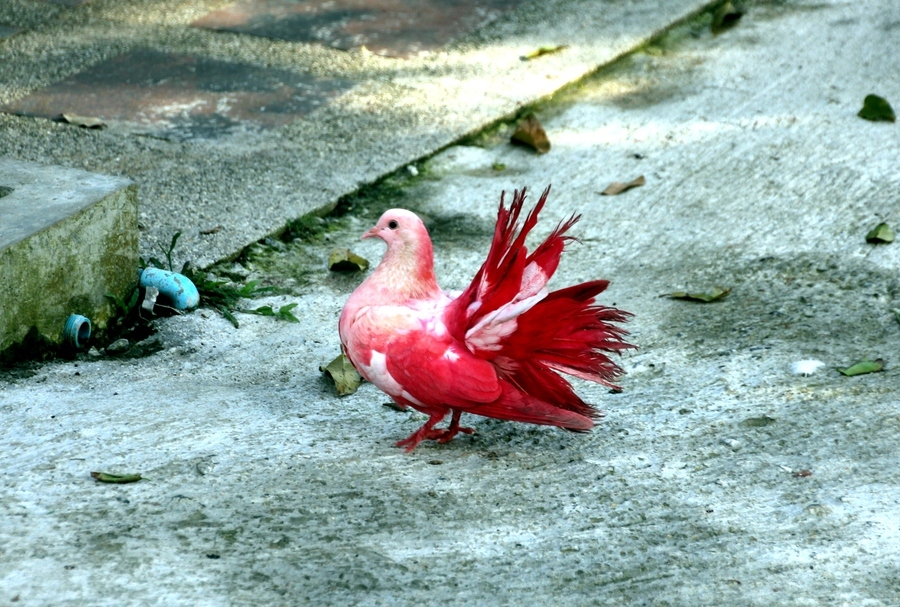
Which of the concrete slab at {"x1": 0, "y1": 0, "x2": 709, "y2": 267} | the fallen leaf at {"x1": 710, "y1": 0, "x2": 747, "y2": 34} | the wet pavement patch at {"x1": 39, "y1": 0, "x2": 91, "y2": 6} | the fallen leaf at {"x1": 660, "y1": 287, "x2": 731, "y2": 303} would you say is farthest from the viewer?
the fallen leaf at {"x1": 710, "y1": 0, "x2": 747, "y2": 34}

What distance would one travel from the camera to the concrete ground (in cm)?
222

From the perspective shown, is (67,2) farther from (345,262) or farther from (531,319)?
(531,319)

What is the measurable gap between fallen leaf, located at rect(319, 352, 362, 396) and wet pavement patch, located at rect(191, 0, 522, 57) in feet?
9.20

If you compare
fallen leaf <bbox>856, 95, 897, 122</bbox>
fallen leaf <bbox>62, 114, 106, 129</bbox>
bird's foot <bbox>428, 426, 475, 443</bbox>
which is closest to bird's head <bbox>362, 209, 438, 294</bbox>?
bird's foot <bbox>428, 426, 475, 443</bbox>

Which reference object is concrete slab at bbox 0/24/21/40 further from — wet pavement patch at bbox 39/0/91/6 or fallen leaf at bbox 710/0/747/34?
fallen leaf at bbox 710/0/747/34

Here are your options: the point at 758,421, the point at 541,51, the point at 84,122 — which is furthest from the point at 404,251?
the point at 541,51

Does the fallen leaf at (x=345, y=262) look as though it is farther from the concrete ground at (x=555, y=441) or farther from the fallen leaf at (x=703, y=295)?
the fallen leaf at (x=703, y=295)

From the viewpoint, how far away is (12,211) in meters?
3.16

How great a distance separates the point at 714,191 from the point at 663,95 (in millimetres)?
1051

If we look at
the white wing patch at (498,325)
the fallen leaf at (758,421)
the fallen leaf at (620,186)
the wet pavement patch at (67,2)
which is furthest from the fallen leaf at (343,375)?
the wet pavement patch at (67,2)

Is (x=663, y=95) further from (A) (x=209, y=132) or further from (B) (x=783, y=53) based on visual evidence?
(A) (x=209, y=132)

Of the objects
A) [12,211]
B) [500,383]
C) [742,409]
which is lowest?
[742,409]

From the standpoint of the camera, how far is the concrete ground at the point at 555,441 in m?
2.22

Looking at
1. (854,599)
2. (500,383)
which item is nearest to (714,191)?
(500,383)
